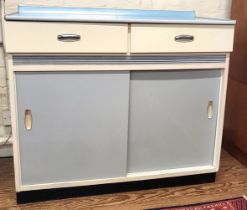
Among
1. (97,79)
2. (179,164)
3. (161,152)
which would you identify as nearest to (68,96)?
(97,79)

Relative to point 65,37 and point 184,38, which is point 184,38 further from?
point 65,37

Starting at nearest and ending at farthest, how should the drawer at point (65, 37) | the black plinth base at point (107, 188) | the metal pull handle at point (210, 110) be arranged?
the drawer at point (65, 37) < the black plinth base at point (107, 188) < the metal pull handle at point (210, 110)

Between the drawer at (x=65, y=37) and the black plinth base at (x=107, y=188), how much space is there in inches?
26.9

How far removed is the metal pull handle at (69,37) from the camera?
1.45m

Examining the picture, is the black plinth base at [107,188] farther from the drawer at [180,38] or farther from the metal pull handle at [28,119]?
the drawer at [180,38]

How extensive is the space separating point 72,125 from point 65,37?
40 centimetres

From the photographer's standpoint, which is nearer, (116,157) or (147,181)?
(116,157)

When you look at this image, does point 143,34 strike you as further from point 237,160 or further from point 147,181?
point 237,160

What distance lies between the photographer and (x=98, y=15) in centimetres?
173

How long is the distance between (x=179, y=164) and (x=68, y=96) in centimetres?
69

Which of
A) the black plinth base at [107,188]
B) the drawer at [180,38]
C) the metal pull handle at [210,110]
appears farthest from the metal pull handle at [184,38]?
the black plinth base at [107,188]

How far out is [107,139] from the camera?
5.42 feet

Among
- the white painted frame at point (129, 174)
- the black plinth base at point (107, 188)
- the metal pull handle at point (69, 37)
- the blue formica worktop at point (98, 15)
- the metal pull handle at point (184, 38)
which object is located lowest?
the black plinth base at point (107, 188)

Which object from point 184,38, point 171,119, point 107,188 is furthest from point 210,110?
point 107,188
